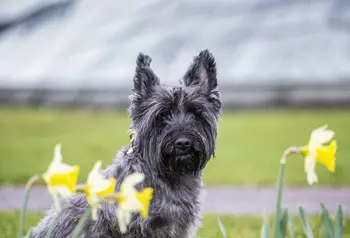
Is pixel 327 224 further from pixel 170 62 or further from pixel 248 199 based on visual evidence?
pixel 170 62

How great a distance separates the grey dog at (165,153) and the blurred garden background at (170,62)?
32.4 feet

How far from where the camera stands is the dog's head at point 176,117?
487cm

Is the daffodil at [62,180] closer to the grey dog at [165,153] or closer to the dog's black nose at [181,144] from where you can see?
the grey dog at [165,153]

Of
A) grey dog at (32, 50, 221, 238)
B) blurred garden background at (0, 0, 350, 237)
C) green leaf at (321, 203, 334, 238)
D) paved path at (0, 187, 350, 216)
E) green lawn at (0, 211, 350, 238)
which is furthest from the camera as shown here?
blurred garden background at (0, 0, 350, 237)

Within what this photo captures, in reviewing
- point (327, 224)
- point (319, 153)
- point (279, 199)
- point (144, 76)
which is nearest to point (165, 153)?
point (144, 76)

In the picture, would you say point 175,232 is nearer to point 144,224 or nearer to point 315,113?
point 144,224

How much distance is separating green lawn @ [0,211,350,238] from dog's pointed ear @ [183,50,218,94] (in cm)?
167

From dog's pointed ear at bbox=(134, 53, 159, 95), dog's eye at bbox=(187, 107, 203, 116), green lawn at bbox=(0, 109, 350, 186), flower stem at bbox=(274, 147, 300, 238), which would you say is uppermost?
dog's pointed ear at bbox=(134, 53, 159, 95)

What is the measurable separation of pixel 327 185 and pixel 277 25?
45.2 ft

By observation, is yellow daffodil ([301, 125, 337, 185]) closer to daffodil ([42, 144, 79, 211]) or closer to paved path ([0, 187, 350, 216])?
daffodil ([42, 144, 79, 211])

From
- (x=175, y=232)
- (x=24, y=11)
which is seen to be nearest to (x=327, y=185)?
(x=175, y=232)

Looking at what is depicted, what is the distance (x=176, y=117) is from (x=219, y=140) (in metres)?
10.5

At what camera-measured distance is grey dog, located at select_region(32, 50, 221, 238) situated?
188 inches

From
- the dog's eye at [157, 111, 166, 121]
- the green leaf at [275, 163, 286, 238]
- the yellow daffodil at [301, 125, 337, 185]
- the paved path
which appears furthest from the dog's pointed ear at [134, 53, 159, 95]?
the paved path
